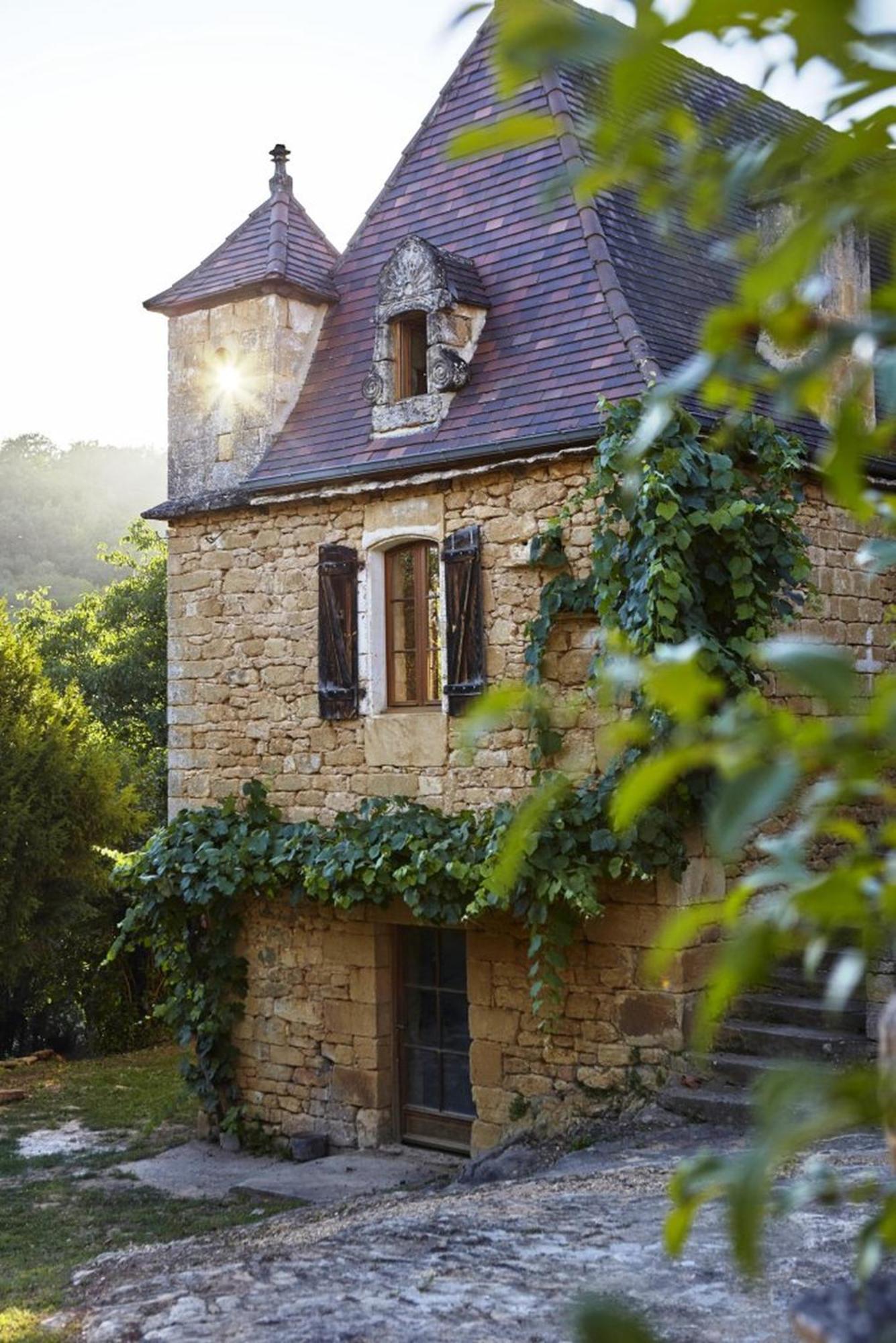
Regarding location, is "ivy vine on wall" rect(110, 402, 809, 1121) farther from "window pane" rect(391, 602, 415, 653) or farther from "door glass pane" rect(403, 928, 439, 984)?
"window pane" rect(391, 602, 415, 653)

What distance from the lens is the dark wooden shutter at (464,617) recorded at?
31.8ft

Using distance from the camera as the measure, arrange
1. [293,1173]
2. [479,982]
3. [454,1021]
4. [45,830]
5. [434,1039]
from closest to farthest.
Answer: [479,982]
[293,1173]
[454,1021]
[434,1039]
[45,830]

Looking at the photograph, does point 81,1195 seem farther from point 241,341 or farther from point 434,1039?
point 241,341

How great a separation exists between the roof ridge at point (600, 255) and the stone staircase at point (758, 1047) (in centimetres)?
381

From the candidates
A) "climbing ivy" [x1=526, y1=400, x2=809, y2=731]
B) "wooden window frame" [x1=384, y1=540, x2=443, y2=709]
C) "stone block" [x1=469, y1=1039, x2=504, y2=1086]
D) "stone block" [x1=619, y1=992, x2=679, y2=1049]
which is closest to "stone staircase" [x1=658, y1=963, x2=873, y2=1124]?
"stone block" [x1=619, y1=992, x2=679, y2=1049]

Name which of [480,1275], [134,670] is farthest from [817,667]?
[134,670]

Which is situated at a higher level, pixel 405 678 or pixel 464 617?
pixel 464 617

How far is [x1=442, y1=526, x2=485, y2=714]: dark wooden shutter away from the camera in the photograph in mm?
9703

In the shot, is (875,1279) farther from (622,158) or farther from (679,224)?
(679,224)

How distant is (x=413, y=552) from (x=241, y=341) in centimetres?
250

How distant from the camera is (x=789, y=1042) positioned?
862 centimetres

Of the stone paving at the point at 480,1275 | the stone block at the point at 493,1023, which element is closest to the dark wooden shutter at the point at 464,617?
the stone block at the point at 493,1023

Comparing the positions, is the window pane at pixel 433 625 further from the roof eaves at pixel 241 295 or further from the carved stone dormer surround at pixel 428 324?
the roof eaves at pixel 241 295

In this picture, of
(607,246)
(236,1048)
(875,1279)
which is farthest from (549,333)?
(875,1279)
